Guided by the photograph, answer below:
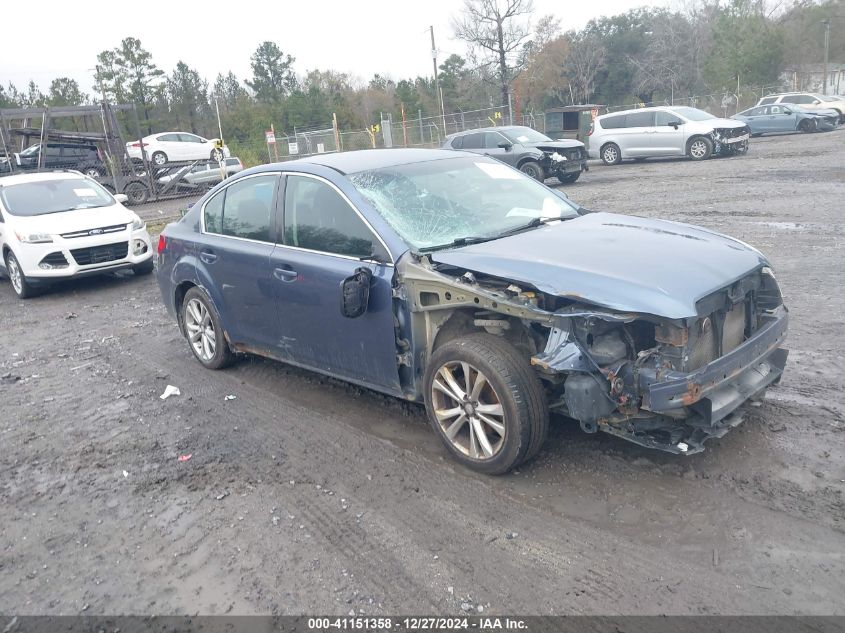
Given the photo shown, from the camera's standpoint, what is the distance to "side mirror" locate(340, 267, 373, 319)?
4406 mm

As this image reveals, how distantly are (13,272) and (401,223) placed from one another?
8173 millimetres

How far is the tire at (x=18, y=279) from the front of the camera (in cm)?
1012

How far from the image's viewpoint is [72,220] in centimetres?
1027

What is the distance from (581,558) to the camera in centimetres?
335

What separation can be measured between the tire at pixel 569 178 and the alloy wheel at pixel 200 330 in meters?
14.1

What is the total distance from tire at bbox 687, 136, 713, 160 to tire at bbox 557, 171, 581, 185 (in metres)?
4.66

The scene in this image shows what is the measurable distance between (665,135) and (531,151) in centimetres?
596

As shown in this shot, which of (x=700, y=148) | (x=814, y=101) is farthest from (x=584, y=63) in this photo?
(x=700, y=148)

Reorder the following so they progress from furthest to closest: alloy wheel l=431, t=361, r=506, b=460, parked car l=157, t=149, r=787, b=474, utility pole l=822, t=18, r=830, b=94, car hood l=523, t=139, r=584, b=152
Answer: utility pole l=822, t=18, r=830, b=94
car hood l=523, t=139, r=584, b=152
alloy wheel l=431, t=361, r=506, b=460
parked car l=157, t=149, r=787, b=474

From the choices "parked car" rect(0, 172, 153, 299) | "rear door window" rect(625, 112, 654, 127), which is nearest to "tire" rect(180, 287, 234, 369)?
"parked car" rect(0, 172, 153, 299)

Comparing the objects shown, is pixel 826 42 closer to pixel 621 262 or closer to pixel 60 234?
pixel 60 234

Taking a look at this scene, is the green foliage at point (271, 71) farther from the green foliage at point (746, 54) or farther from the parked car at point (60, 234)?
the parked car at point (60, 234)

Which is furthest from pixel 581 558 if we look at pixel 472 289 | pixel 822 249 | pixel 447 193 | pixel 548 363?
pixel 822 249

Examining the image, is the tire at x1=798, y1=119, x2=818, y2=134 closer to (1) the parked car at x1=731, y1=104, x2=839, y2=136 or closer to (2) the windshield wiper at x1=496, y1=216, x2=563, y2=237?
(1) the parked car at x1=731, y1=104, x2=839, y2=136
